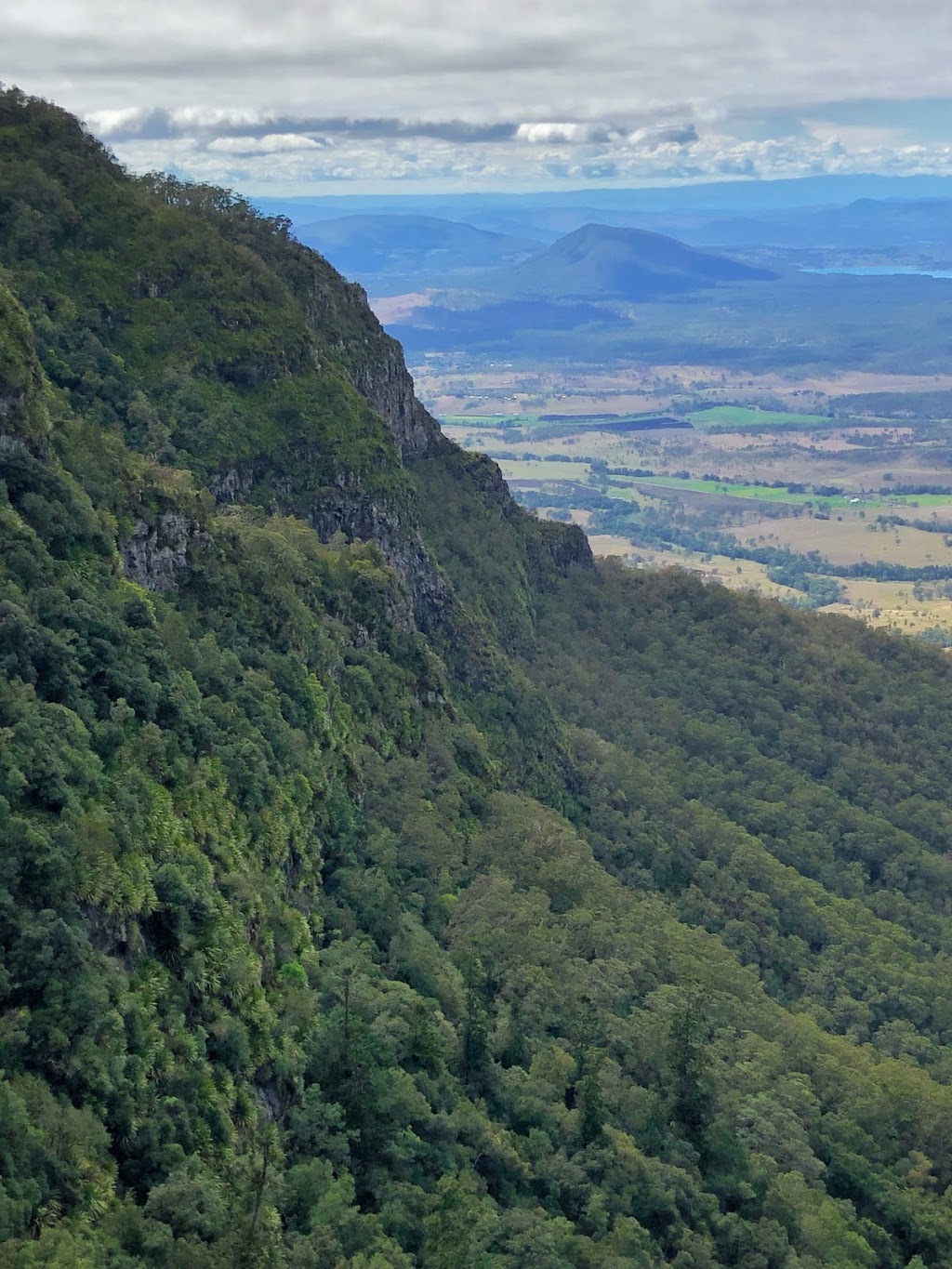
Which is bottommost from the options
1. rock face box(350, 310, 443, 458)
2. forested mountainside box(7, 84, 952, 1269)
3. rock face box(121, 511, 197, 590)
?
forested mountainside box(7, 84, 952, 1269)

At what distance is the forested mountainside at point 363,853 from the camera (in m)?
32.1

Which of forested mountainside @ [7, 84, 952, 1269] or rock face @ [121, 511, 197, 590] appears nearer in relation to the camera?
forested mountainside @ [7, 84, 952, 1269]

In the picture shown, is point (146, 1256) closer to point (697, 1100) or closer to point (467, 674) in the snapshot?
point (697, 1100)

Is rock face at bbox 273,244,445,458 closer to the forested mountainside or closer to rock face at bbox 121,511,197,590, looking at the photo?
the forested mountainside

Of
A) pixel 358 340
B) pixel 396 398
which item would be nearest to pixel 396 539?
pixel 358 340

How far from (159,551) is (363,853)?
14502 mm

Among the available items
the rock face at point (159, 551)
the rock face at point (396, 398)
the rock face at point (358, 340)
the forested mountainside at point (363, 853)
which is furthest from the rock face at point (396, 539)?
the rock face at point (159, 551)

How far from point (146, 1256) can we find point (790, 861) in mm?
63153

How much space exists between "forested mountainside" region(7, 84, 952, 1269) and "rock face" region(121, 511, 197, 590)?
0.21 m

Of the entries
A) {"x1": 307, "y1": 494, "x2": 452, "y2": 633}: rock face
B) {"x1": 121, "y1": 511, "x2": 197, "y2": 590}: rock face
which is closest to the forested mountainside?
{"x1": 121, "y1": 511, "x2": 197, "y2": 590}: rock face

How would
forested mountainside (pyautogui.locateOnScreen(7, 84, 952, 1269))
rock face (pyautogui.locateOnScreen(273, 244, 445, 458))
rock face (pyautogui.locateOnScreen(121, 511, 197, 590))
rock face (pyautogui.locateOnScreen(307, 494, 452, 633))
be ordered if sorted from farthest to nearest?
rock face (pyautogui.locateOnScreen(273, 244, 445, 458)) → rock face (pyautogui.locateOnScreen(307, 494, 452, 633)) → rock face (pyautogui.locateOnScreen(121, 511, 197, 590)) → forested mountainside (pyautogui.locateOnScreen(7, 84, 952, 1269))

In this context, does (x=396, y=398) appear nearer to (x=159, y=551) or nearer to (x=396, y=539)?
(x=396, y=539)

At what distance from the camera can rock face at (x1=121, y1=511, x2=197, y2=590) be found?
50281 millimetres

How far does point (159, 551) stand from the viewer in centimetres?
5200
